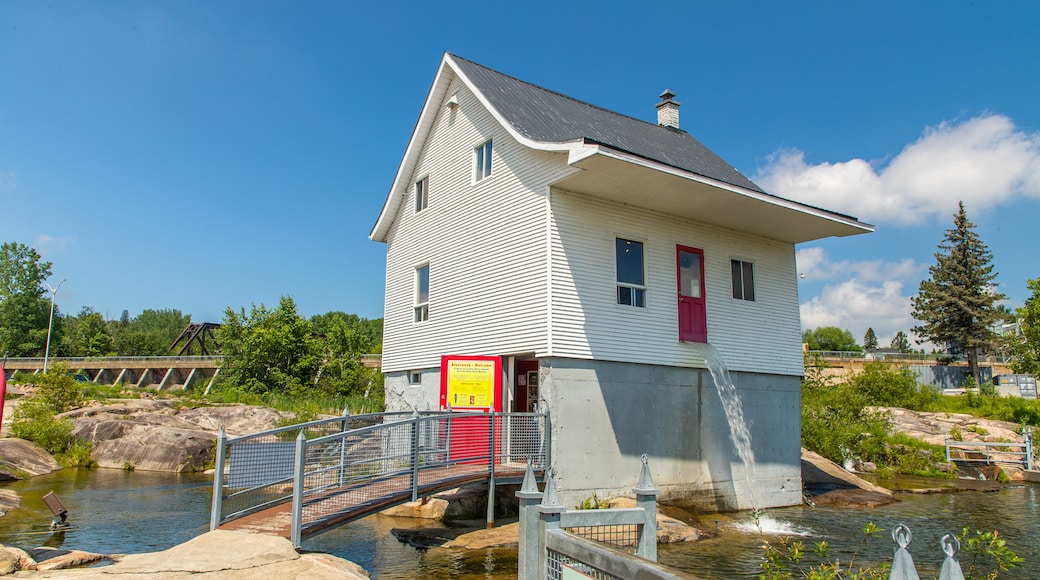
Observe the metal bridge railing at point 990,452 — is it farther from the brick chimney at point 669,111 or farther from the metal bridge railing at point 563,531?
the metal bridge railing at point 563,531

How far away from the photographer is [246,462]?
34.6 ft

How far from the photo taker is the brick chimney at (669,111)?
79.2 ft

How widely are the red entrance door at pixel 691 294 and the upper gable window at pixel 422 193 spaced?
7.59 metres

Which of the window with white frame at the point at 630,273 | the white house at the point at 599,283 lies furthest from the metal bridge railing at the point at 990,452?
the window with white frame at the point at 630,273

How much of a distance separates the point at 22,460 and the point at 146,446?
4.03 metres

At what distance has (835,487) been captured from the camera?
2183 cm

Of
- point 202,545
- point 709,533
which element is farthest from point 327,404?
point 202,545

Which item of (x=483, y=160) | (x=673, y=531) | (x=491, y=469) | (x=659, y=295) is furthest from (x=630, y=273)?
(x=673, y=531)

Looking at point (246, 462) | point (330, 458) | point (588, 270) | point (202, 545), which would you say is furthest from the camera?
point (588, 270)

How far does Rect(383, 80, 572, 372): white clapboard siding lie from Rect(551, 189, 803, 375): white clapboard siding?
63 cm

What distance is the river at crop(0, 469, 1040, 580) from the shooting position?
1194 cm

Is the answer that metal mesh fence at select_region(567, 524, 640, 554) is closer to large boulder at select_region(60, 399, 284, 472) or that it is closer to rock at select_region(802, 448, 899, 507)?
rock at select_region(802, 448, 899, 507)

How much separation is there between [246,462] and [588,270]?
27.4 ft

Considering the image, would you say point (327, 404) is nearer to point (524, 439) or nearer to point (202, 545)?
point (524, 439)
